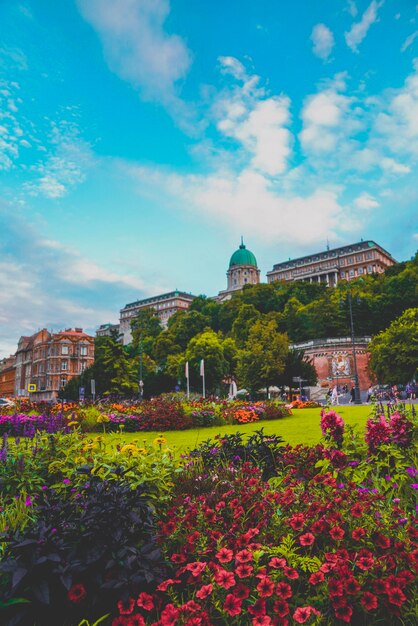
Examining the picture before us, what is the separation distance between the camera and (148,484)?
18.2 ft

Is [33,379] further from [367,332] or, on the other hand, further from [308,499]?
[308,499]

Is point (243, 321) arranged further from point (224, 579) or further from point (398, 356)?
point (224, 579)

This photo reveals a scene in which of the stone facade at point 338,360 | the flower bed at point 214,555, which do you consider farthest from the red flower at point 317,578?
the stone facade at point 338,360

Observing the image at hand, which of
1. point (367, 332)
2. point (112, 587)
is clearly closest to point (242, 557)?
point (112, 587)

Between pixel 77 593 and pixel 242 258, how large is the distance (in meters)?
171

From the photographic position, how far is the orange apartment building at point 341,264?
126125mm

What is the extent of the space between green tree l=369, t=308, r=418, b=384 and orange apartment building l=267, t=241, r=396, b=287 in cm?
7297

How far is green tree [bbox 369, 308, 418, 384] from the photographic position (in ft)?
147

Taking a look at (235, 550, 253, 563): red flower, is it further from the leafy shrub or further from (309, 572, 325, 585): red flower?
the leafy shrub

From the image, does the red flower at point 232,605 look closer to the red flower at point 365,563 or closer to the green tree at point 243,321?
the red flower at point 365,563

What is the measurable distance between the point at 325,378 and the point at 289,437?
54255mm

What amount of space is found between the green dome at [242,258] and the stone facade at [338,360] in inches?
4185

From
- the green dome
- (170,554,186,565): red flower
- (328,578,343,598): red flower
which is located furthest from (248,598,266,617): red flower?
the green dome

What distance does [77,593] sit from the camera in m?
3.33
